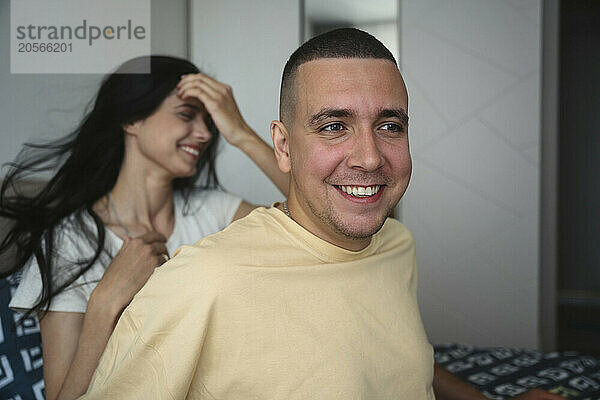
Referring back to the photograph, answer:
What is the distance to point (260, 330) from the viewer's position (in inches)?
43.0

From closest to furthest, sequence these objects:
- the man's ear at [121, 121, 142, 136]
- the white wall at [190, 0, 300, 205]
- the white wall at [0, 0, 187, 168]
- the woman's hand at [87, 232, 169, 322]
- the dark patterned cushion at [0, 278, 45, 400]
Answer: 1. the woman's hand at [87, 232, 169, 322]
2. the dark patterned cushion at [0, 278, 45, 400]
3. the man's ear at [121, 121, 142, 136]
4. the white wall at [0, 0, 187, 168]
5. the white wall at [190, 0, 300, 205]

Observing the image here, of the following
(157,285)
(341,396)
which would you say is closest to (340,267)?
(341,396)

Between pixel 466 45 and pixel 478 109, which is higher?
pixel 466 45

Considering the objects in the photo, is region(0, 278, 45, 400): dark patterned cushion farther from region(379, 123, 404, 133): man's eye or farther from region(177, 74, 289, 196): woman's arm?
region(379, 123, 404, 133): man's eye

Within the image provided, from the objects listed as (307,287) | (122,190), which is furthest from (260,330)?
(122,190)

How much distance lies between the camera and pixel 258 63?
3551 mm

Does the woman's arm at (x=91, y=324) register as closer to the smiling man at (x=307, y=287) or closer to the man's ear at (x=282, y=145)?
the smiling man at (x=307, y=287)

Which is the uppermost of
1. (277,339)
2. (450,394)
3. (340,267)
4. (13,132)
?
(13,132)

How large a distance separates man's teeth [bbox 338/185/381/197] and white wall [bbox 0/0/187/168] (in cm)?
156

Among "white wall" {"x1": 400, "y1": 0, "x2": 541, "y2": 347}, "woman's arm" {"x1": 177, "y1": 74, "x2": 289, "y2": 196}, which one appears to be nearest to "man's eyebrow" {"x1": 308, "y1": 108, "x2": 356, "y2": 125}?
"woman's arm" {"x1": 177, "y1": 74, "x2": 289, "y2": 196}

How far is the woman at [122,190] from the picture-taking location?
1.60m

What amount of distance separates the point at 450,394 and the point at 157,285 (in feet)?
2.88

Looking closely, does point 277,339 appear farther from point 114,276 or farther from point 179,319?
point 114,276

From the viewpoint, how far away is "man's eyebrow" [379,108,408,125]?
1150 mm
